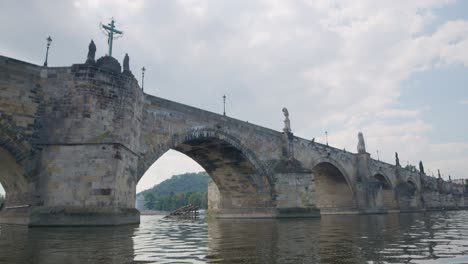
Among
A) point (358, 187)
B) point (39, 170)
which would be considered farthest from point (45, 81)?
point (358, 187)

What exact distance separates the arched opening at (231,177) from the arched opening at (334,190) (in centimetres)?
1179

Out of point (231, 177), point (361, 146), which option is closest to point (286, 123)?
point (231, 177)

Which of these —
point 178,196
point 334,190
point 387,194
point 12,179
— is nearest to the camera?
point 12,179

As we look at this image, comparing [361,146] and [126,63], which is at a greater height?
[126,63]

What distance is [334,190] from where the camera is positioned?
40469mm

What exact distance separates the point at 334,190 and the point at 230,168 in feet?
57.9

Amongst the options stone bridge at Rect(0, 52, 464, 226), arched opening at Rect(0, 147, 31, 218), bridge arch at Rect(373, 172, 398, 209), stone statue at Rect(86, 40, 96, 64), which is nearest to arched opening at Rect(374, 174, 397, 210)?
bridge arch at Rect(373, 172, 398, 209)

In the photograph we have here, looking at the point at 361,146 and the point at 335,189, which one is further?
the point at 361,146

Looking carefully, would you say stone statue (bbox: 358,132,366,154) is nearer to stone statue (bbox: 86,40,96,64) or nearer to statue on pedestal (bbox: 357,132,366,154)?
statue on pedestal (bbox: 357,132,366,154)

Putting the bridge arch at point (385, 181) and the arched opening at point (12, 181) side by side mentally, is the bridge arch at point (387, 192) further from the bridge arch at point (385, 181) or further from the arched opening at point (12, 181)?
the arched opening at point (12, 181)

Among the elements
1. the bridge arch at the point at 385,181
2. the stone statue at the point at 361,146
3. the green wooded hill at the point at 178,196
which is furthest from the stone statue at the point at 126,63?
the bridge arch at the point at 385,181

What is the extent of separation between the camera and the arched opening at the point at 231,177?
25.5m

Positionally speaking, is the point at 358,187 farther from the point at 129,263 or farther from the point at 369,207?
the point at 129,263

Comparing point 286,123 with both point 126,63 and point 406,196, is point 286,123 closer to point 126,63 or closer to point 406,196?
point 126,63
